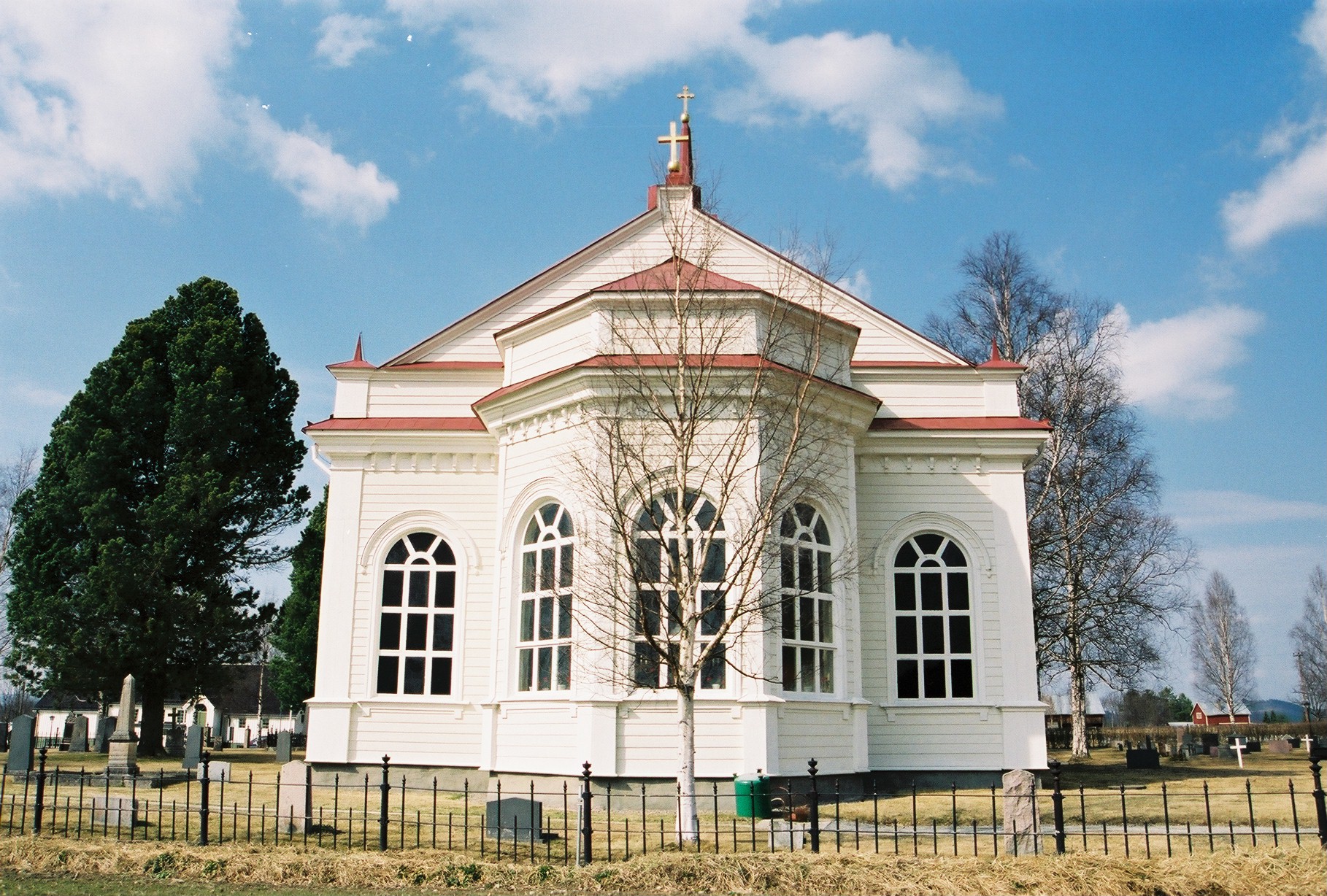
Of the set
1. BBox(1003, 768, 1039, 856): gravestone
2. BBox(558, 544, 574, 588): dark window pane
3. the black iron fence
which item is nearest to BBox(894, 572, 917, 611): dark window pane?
the black iron fence

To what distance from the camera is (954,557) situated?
64.1 ft

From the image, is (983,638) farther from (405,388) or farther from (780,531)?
(405,388)

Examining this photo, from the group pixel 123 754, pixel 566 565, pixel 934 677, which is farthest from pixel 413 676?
pixel 934 677

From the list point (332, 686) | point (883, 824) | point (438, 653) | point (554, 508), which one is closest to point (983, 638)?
point (883, 824)

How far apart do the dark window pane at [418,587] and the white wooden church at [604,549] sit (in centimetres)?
4

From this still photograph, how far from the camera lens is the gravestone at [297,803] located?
42.4ft

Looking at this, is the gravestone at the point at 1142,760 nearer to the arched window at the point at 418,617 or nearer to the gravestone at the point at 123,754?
the arched window at the point at 418,617

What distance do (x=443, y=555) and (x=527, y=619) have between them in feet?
10.4

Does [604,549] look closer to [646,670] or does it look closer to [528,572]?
[646,670]

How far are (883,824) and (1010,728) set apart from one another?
585 cm

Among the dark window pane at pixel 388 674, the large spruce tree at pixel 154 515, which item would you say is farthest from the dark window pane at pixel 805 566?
the large spruce tree at pixel 154 515

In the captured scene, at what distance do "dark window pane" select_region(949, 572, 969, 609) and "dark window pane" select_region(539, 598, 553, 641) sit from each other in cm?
734

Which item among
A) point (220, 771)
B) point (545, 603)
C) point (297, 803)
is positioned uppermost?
point (545, 603)

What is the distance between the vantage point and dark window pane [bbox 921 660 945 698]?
1891 cm
